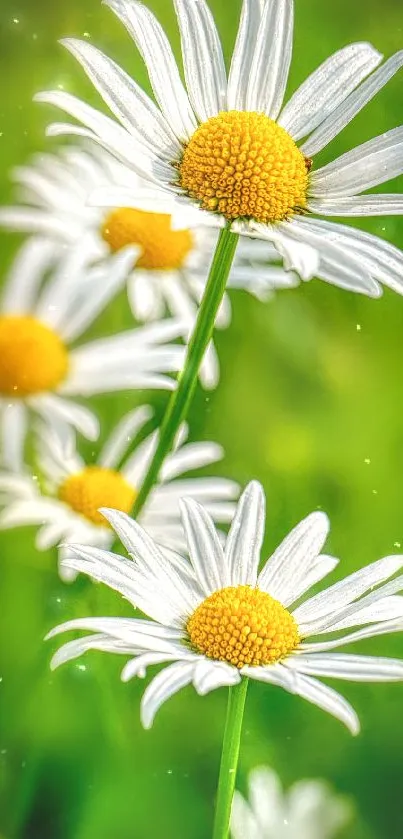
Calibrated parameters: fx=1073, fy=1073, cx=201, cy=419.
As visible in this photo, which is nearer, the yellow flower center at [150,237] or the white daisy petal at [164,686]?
the white daisy petal at [164,686]

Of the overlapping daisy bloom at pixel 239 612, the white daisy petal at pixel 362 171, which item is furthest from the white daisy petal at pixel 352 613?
the white daisy petal at pixel 362 171

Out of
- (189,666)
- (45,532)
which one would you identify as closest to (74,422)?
(45,532)

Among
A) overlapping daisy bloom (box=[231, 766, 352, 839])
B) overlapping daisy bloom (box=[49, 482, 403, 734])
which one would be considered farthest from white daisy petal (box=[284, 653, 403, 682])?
overlapping daisy bloom (box=[231, 766, 352, 839])

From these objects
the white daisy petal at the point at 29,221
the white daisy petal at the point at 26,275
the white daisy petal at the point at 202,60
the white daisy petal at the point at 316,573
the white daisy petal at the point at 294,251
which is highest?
the white daisy petal at the point at 202,60

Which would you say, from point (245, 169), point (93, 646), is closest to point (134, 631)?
point (93, 646)

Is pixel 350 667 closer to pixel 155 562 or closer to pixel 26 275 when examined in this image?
pixel 155 562

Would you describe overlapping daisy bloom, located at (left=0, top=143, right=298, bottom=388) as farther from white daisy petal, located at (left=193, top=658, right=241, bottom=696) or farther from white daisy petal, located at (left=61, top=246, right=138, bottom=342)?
white daisy petal, located at (left=193, top=658, right=241, bottom=696)

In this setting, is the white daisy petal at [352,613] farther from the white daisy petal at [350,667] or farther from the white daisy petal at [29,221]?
the white daisy petal at [29,221]
